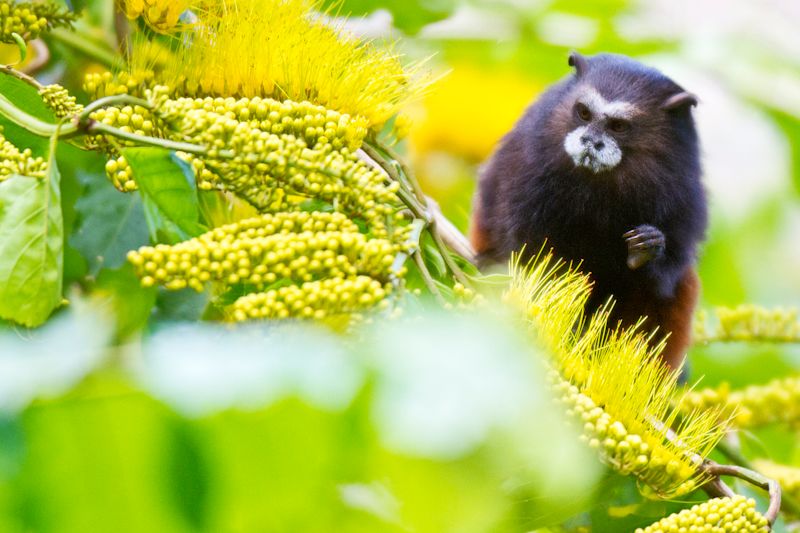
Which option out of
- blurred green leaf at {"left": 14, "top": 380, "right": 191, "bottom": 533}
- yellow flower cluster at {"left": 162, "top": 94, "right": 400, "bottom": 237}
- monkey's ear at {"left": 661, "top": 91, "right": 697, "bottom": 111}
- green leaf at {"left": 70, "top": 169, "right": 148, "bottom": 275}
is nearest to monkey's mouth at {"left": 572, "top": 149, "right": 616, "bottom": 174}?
monkey's ear at {"left": 661, "top": 91, "right": 697, "bottom": 111}

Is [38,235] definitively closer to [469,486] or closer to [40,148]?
[40,148]

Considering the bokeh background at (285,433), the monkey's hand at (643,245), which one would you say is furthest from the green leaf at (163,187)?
the monkey's hand at (643,245)

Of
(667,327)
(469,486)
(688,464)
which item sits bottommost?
(667,327)

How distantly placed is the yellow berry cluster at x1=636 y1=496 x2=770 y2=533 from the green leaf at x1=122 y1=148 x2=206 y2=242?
1.97 feet

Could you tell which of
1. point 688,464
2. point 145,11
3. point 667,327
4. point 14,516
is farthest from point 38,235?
point 667,327

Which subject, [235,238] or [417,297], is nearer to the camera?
[235,238]

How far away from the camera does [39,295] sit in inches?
40.5

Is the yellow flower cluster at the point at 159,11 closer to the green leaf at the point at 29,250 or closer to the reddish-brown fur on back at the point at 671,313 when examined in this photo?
the green leaf at the point at 29,250

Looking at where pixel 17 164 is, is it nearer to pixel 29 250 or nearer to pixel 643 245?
pixel 29 250

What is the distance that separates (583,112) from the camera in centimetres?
197

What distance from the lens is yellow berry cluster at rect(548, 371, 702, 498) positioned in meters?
1.07

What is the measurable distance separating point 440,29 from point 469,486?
1524mm

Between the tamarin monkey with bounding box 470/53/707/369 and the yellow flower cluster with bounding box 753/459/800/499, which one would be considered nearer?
the yellow flower cluster with bounding box 753/459/800/499

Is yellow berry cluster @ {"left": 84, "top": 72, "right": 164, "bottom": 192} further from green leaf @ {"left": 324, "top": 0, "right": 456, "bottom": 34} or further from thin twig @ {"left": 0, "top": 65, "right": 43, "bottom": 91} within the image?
green leaf @ {"left": 324, "top": 0, "right": 456, "bottom": 34}
